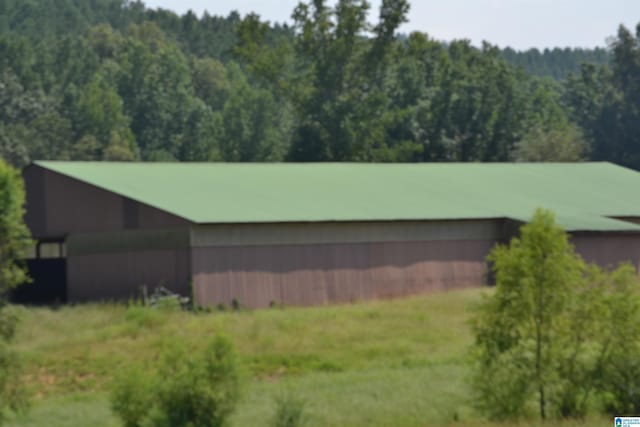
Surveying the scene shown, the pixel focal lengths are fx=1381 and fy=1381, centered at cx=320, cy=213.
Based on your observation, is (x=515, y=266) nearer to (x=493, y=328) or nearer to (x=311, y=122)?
(x=493, y=328)

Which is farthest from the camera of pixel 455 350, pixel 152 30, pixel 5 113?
pixel 152 30

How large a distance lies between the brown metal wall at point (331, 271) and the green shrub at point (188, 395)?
1614 cm

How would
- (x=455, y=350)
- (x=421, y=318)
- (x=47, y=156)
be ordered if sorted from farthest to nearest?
(x=47, y=156) → (x=421, y=318) → (x=455, y=350)

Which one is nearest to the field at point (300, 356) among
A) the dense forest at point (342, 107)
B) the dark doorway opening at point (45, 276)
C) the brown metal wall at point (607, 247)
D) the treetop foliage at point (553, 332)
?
the treetop foliage at point (553, 332)

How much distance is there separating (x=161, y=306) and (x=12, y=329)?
15329mm

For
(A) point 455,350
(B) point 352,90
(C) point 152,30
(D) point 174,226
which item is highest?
(C) point 152,30

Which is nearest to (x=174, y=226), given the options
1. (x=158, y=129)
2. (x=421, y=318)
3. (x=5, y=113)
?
(x=421, y=318)

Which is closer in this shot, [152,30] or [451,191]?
[451,191]

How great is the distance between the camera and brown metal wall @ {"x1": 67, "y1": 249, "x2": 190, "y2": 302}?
47.1 metres

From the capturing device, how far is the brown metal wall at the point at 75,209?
4888cm

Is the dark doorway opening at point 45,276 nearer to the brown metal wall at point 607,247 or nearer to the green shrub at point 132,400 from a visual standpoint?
the brown metal wall at point 607,247

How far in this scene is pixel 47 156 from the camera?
113 m

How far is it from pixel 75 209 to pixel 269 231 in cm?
814

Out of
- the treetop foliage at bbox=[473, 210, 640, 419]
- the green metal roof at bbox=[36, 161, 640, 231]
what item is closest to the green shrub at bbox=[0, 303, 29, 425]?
the treetop foliage at bbox=[473, 210, 640, 419]
